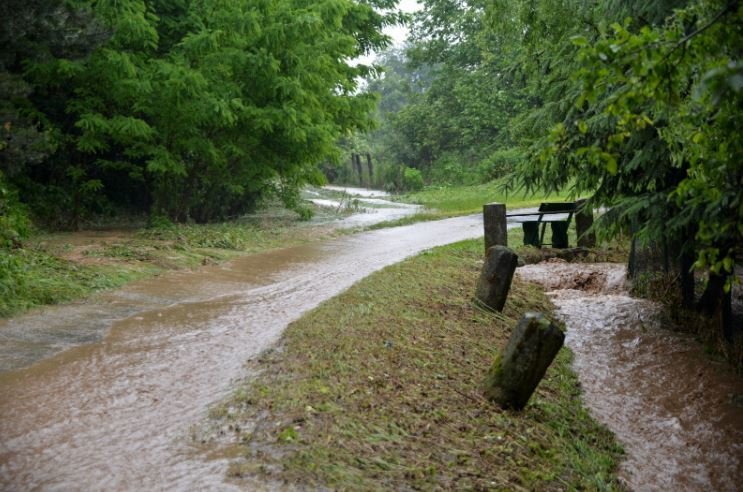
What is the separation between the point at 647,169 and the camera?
7.68 metres

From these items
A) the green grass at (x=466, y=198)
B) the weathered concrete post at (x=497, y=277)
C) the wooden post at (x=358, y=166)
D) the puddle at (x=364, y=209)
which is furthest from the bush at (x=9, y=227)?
the wooden post at (x=358, y=166)

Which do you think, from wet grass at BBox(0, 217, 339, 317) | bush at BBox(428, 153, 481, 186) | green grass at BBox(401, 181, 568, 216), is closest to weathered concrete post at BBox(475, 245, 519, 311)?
wet grass at BBox(0, 217, 339, 317)

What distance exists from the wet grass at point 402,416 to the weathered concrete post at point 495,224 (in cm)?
417

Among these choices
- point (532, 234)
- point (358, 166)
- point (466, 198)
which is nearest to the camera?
point (532, 234)

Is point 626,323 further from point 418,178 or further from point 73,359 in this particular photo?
point 418,178

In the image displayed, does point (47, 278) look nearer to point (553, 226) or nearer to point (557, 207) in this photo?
point (553, 226)

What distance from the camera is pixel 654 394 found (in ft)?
23.6

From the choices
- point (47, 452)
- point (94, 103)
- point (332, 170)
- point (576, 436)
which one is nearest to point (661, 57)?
point (576, 436)

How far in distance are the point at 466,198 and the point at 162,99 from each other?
16.8 m

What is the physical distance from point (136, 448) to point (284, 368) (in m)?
1.68

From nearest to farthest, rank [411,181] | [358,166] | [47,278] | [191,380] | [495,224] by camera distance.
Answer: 1. [191,380]
2. [47,278]
3. [495,224]
4. [411,181]
5. [358,166]

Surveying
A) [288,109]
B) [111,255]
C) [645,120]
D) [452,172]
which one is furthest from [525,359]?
Answer: [452,172]

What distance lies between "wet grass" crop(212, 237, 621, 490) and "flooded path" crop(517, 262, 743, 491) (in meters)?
0.33

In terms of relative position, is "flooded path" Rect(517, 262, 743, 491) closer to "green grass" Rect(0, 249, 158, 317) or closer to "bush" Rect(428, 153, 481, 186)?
"green grass" Rect(0, 249, 158, 317)
